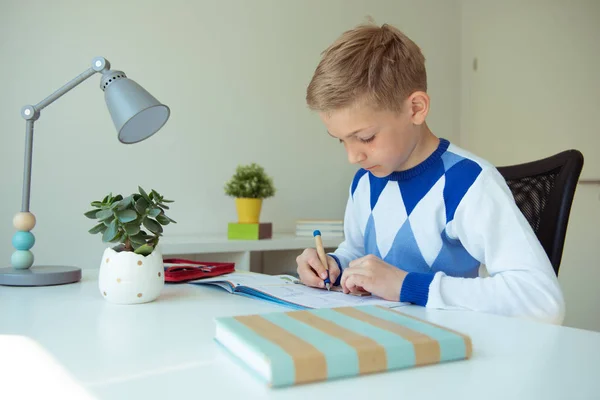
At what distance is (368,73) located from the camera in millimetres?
1150

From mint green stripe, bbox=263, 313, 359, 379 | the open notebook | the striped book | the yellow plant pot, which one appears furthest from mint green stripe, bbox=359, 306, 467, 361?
the yellow plant pot

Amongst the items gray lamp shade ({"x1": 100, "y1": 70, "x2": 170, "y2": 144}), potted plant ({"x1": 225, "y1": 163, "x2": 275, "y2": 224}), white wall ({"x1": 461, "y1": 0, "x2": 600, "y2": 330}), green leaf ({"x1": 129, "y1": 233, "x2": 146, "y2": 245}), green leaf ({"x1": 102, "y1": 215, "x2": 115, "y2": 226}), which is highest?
white wall ({"x1": 461, "y1": 0, "x2": 600, "y2": 330})

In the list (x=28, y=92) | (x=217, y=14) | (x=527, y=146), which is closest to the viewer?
(x=28, y=92)

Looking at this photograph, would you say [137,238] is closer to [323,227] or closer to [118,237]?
[118,237]

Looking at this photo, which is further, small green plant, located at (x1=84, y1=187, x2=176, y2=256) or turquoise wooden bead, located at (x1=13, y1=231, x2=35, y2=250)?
turquoise wooden bead, located at (x1=13, y1=231, x2=35, y2=250)

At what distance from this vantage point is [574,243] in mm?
2912

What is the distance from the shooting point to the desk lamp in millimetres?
1077

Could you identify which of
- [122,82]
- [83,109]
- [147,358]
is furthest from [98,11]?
[147,358]

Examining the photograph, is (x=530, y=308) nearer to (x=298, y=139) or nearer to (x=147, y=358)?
(x=147, y=358)

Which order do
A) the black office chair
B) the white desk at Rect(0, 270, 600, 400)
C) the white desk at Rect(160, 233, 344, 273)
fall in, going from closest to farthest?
the white desk at Rect(0, 270, 600, 400) → the black office chair → the white desk at Rect(160, 233, 344, 273)

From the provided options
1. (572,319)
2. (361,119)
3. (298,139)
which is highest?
(298,139)

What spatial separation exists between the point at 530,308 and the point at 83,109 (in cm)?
189

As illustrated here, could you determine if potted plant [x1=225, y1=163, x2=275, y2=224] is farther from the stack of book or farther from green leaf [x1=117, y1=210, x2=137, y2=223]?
green leaf [x1=117, y1=210, x2=137, y2=223]

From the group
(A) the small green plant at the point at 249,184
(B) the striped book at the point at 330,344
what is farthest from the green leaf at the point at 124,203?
(A) the small green plant at the point at 249,184
